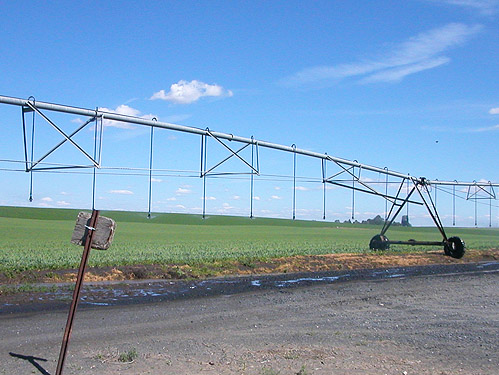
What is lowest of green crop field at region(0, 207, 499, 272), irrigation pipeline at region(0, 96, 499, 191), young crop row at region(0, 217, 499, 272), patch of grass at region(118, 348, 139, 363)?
patch of grass at region(118, 348, 139, 363)

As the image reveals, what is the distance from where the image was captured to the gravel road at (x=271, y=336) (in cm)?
873

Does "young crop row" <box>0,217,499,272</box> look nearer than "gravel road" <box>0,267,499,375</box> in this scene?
No

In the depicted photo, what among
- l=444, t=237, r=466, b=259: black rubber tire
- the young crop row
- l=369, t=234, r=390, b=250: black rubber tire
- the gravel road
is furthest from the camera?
l=369, t=234, r=390, b=250: black rubber tire

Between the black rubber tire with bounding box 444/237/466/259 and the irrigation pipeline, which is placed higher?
the irrigation pipeline

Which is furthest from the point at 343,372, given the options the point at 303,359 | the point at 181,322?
the point at 181,322

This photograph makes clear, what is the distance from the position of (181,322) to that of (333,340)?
351 cm

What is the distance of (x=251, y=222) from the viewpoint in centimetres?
10725

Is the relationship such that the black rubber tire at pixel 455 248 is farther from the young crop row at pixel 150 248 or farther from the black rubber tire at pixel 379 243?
the young crop row at pixel 150 248

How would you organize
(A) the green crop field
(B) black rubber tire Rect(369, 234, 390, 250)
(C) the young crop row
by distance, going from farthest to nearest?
(A) the green crop field → (B) black rubber tire Rect(369, 234, 390, 250) → (C) the young crop row

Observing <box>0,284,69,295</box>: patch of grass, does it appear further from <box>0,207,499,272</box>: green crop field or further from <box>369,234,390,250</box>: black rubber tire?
<box>0,207,499,272</box>: green crop field

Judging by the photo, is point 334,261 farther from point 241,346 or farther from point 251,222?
point 251,222

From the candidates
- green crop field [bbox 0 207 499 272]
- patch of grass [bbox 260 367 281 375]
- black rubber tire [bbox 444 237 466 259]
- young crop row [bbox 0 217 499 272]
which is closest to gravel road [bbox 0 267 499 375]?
patch of grass [bbox 260 367 281 375]

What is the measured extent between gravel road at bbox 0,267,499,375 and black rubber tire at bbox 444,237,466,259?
18877 millimetres

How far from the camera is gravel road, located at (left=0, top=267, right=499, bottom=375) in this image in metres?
8.73
